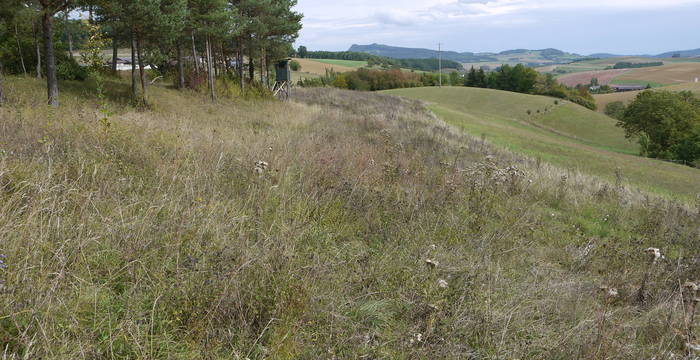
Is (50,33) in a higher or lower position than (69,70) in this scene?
higher

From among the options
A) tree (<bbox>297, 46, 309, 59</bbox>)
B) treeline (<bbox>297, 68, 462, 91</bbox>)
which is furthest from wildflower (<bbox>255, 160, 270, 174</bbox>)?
tree (<bbox>297, 46, 309, 59</bbox>)

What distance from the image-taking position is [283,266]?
123 inches

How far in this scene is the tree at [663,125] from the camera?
48.7 m

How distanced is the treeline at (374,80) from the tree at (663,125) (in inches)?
1977

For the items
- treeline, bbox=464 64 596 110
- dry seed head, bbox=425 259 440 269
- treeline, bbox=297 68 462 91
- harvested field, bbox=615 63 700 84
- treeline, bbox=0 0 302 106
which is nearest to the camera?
dry seed head, bbox=425 259 440 269

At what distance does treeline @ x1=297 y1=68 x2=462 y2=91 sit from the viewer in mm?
91000

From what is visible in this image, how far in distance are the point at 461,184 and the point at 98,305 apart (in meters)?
5.26

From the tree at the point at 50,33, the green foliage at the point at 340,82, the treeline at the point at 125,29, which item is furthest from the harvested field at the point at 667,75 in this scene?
the tree at the point at 50,33

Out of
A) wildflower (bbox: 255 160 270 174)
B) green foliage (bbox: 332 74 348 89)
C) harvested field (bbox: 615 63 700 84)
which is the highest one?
harvested field (bbox: 615 63 700 84)

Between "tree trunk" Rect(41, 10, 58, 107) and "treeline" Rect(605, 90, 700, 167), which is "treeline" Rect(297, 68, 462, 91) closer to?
"treeline" Rect(605, 90, 700, 167)

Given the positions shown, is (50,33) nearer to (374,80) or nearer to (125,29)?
(125,29)

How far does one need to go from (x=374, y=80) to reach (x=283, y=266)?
3890 inches

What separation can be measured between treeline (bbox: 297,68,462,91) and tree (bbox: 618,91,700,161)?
50220 mm

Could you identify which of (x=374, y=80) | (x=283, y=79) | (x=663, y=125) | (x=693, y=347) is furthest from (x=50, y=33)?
(x=374, y=80)
